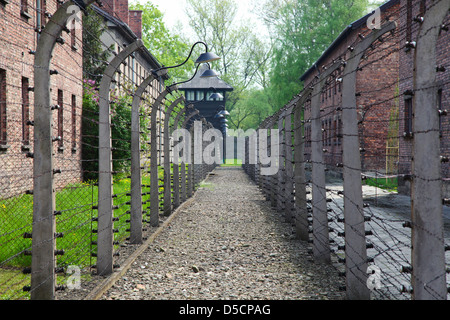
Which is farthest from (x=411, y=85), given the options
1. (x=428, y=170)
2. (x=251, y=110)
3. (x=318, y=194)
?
(x=251, y=110)

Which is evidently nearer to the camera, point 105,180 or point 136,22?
point 105,180

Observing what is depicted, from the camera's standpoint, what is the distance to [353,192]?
5.16m

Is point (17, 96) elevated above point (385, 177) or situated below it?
above

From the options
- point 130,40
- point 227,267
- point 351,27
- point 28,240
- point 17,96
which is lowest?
point 227,267

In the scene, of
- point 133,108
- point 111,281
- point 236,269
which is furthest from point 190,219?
point 111,281

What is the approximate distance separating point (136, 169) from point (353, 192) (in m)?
3.92

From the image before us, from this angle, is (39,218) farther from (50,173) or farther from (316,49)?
(316,49)

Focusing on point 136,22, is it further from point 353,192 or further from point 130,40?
point 353,192

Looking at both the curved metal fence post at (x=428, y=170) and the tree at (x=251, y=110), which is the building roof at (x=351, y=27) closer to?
the curved metal fence post at (x=428, y=170)

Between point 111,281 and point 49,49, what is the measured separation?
2.56 m

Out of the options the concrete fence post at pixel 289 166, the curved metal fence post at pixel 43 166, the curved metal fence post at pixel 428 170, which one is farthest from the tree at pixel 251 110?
the curved metal fence post at pixel 428 170

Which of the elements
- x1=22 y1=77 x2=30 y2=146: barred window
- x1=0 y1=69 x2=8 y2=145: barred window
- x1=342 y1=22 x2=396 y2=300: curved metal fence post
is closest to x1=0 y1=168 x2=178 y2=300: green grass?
x1=0 y1=69 x2=8 y2=145: barred window

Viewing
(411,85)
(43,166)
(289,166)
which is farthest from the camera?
(411,85)
